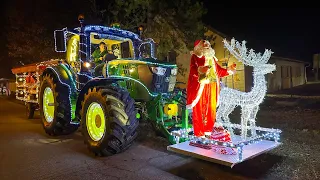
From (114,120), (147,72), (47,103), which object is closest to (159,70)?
(147,72)

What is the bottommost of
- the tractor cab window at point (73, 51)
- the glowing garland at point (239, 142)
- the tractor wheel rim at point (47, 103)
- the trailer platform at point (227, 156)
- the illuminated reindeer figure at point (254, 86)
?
the trailer platform at point (227, 156)

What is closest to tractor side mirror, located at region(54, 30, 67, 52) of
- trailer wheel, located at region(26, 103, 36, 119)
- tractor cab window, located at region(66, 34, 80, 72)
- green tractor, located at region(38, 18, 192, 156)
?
green tractor, located at region(38, 18, 192, 156)

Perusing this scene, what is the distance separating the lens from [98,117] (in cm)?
717

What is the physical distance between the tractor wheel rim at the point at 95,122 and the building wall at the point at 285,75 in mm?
17190

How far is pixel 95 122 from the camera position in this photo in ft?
23.7

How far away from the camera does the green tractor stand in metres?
6.53

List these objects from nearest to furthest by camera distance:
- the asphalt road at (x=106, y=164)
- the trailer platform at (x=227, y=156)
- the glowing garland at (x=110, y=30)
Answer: the trailer platform at (x=227, y=156), the asphalt road at (x=106, y=164), the glowing garland at (x=110, y=30)

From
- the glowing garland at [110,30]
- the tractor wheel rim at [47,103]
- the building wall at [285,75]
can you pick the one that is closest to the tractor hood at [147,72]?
the glowing garland at [110,30]

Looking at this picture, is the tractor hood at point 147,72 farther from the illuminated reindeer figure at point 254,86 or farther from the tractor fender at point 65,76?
the illuminated reindeer figure at point 254,86

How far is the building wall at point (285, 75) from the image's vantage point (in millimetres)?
22444

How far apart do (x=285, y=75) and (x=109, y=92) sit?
21343 mm

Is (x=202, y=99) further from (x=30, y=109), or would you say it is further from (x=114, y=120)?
(x=30, y=109)

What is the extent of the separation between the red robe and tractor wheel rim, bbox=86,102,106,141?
2.35 meters

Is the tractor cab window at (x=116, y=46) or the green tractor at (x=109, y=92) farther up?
the tractor cab window at (x=116, y=46)
